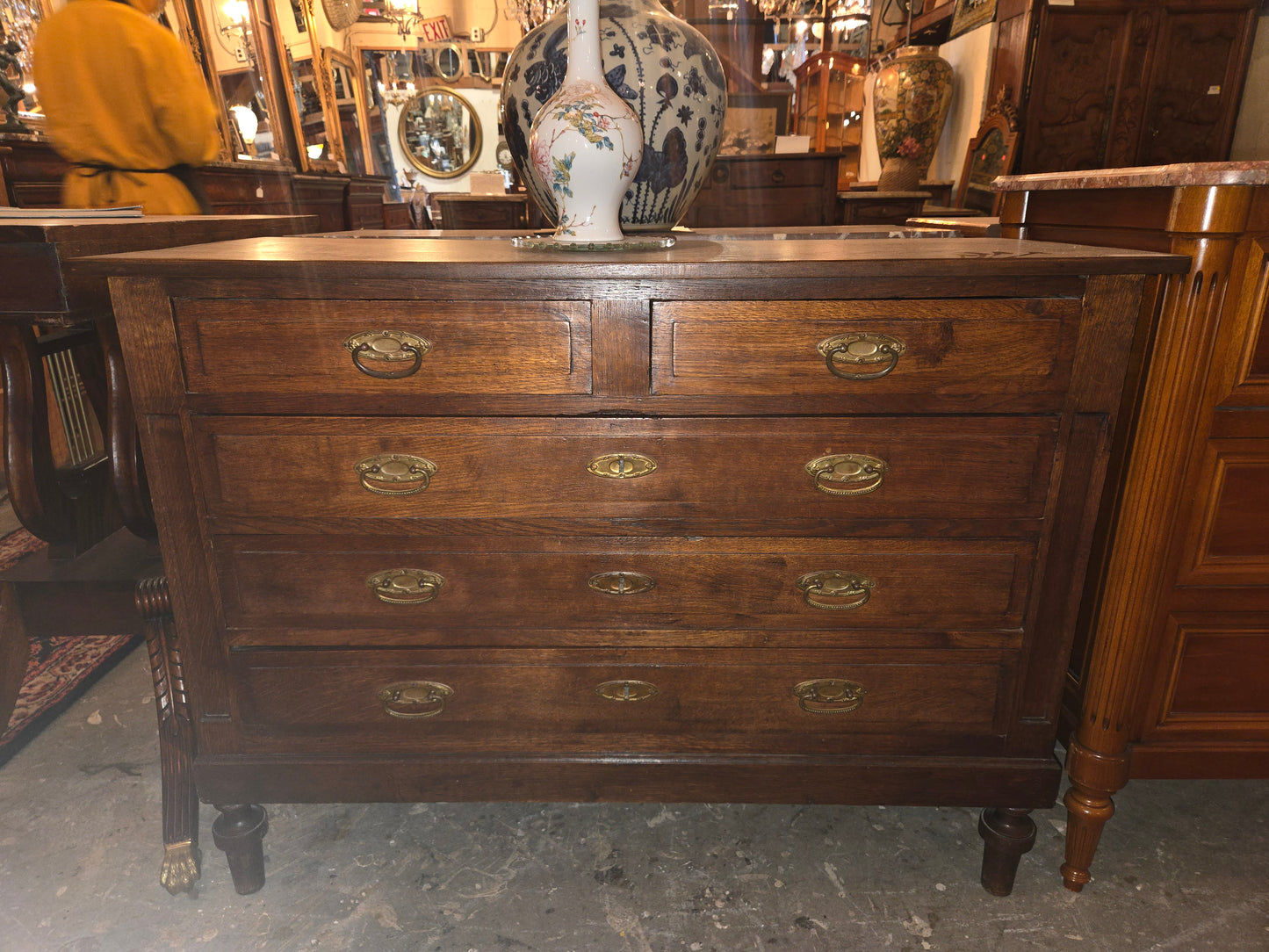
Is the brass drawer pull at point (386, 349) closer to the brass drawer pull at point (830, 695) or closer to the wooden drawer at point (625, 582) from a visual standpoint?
the wooden drawer at point (625, 582)

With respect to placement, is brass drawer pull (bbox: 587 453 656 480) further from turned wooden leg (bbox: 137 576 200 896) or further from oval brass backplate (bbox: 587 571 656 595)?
turned wooden leg (bbox: 137 576 200 896)

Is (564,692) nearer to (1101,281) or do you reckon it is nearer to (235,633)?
(235,633)

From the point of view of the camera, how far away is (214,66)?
14.9 ft

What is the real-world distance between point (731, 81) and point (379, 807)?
12.2 feet

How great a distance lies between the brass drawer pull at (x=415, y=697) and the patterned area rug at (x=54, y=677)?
1036mm

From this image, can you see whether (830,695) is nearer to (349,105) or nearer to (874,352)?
(874,352)

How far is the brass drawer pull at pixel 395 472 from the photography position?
1.03 meters

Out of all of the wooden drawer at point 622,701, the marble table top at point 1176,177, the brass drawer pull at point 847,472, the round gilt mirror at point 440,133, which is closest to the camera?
the marble table top at point 1176,177

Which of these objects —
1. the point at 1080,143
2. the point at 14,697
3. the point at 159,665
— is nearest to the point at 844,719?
the point at 159,665

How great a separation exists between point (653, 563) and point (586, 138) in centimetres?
63

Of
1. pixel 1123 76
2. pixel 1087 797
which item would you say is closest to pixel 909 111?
pixel 1123 76

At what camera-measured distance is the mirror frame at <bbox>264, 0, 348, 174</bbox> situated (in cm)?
537

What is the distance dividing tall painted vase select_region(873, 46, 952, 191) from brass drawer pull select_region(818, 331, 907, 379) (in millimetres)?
3812

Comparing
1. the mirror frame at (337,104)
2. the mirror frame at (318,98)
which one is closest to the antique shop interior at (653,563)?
the mirror frame at (318,98)
